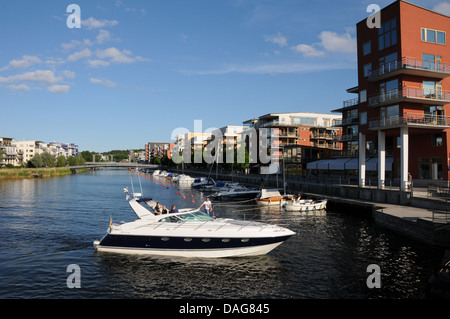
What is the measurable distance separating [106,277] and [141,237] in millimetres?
3234

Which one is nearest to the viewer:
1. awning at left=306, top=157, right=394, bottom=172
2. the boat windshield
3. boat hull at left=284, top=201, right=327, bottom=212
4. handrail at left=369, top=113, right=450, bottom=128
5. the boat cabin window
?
the boat cabin window

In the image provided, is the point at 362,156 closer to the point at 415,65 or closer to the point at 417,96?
the point at 417,96

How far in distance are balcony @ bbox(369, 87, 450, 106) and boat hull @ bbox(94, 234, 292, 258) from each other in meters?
24.4

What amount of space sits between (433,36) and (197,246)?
34928mm

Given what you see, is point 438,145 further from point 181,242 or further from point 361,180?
point 181,242

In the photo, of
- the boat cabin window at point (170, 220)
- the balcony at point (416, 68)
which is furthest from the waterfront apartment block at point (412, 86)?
the boat cabin window at point (170, 220)

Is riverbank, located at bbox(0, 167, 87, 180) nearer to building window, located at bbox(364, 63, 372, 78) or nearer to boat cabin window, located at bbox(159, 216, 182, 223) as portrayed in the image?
boat cabin window, located at bbox(159, 216, 182, 223)

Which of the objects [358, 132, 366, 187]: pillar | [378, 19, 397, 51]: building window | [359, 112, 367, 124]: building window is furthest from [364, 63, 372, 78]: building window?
[358, 132, 366, 187]: pillar

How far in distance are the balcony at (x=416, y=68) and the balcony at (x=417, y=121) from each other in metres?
4.49

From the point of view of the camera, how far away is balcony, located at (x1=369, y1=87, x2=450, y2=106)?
34.5m

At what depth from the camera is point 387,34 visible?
36.6 meters

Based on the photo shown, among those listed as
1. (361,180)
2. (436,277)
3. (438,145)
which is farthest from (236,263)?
(438,145)

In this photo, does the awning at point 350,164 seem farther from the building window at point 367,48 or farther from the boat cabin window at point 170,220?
the boat cabin window at point 170,220

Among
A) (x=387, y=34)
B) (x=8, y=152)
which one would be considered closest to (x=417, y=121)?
(x=387, y=34)
